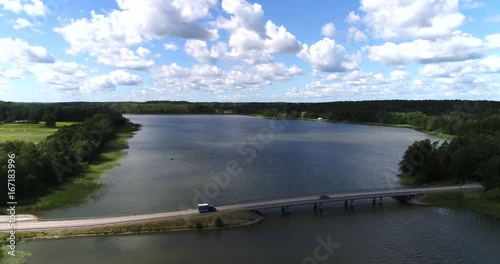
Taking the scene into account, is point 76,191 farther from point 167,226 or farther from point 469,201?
point 469,201

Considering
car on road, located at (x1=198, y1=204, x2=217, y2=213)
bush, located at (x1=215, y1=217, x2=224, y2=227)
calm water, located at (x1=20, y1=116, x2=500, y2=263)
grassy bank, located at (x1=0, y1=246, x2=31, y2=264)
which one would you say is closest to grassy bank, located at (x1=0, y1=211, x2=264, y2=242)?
bush, located at (x1=215, y1=217, x2=224, y2=227)

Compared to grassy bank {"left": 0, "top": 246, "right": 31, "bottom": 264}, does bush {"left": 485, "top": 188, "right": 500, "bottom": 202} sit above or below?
above

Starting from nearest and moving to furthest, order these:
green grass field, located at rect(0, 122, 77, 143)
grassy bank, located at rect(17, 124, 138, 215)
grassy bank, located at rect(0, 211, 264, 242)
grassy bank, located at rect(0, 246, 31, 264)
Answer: grassy bank, located at rect(0, 246, 31, 264) < grassy bank, located at rect(0, 211, 264, 242) < grassy bank, located at rect(17, 124, 138, 215) < green grass field, located at rect(0, 122, 77, 143)

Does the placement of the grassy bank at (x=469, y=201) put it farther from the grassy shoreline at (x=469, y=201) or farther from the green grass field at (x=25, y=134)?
the green grass field at (x=25, y=134)

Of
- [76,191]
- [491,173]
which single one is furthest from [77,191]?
[491,173]

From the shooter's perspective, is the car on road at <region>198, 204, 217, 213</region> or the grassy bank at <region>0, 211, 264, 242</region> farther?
the car on road at <region>198, 204, 217, 213</region>

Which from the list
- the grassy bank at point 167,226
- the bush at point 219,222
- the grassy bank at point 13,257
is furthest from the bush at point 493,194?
the grassy bank at point 13,257

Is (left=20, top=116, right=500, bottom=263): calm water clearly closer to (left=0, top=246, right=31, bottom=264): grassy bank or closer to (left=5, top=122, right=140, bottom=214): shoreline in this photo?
(left=0, top=246, right=31, bottom=264): grassy bank

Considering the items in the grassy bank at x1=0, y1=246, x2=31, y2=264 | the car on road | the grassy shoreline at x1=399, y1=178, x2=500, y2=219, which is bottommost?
the grassy bank at x1=0, y1=246, x2=31, y2=264
